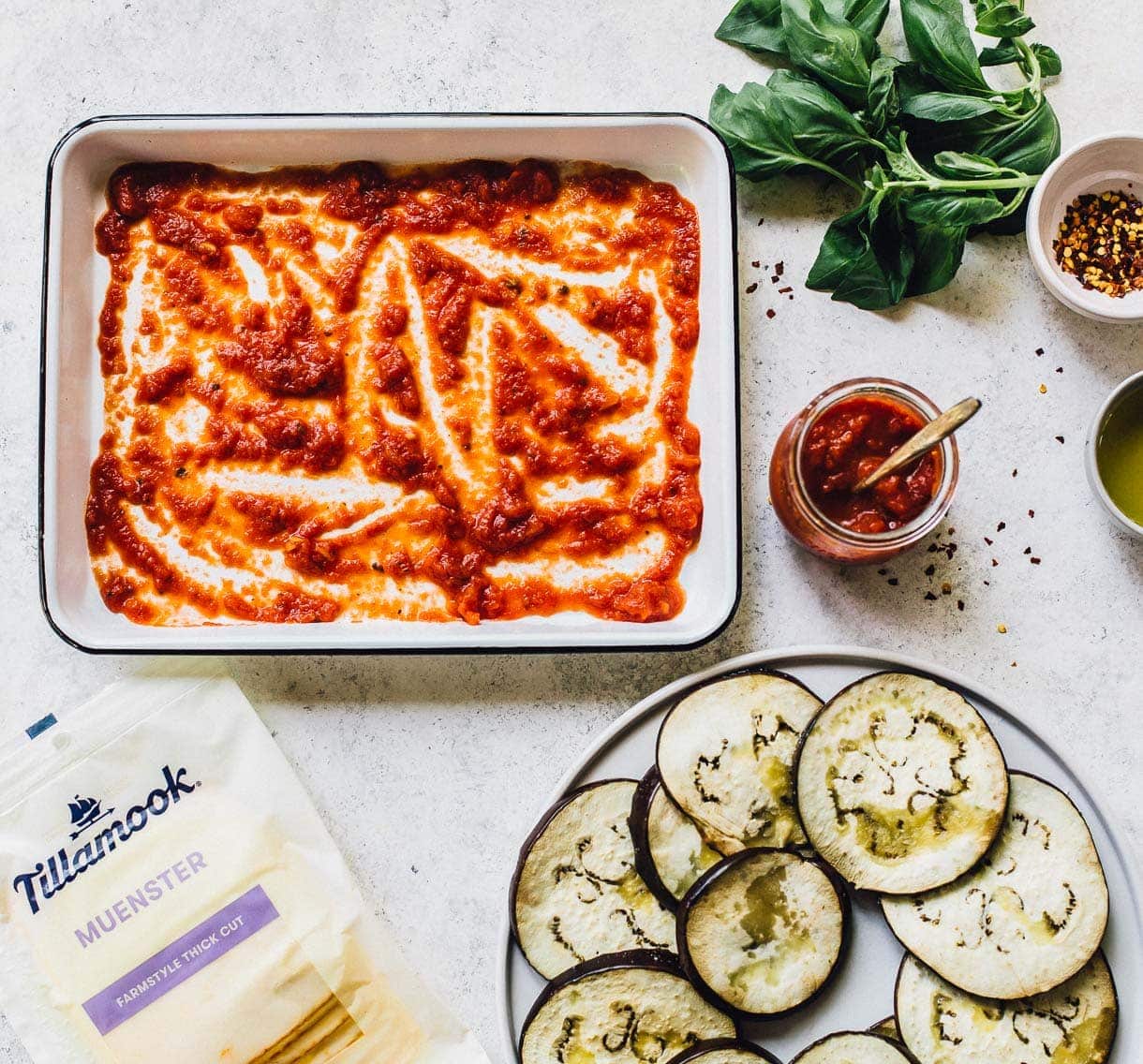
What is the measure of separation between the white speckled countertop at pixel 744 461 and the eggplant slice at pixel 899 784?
0.19 m

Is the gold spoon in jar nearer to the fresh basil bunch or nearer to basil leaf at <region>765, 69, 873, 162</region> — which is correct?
the fresh basil bunch

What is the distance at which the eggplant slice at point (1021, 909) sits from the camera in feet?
6.06

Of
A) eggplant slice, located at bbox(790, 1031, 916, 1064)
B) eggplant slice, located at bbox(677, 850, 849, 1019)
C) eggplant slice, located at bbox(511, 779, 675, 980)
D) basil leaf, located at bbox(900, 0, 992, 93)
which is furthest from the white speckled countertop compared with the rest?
eggplant slice, located at bbox(790, 1031, 916, 1064)

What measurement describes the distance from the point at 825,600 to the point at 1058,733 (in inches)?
20.2

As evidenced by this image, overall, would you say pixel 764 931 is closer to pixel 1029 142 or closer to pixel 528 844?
pixel 528 844

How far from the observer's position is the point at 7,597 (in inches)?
82.3

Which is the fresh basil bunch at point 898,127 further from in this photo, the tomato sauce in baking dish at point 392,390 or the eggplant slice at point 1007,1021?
the eggplant slice at point 1007,1021

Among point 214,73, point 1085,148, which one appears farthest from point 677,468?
point 214,73

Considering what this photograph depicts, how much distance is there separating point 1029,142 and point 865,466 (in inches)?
27.7

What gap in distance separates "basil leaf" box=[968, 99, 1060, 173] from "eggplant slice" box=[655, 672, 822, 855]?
1051 mm

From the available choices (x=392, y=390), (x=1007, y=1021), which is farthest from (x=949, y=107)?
(x=1007, y=1021)

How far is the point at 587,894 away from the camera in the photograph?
1.91m

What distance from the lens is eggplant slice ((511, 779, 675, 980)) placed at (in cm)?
190

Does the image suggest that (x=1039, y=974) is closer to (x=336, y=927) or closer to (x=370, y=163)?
(x=336, y=927)
